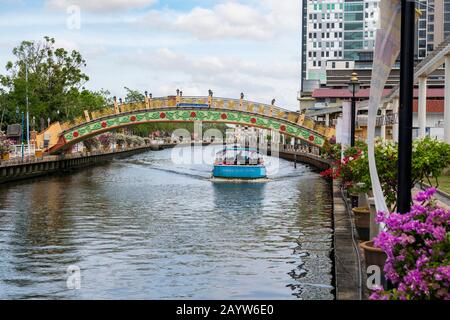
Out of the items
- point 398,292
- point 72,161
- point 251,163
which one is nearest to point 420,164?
point 398,292

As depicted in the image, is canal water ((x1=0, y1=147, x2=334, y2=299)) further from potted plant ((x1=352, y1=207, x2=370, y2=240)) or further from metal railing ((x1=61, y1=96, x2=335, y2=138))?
metal railing ((x1=61, y1=96, x2=335, y2=138))

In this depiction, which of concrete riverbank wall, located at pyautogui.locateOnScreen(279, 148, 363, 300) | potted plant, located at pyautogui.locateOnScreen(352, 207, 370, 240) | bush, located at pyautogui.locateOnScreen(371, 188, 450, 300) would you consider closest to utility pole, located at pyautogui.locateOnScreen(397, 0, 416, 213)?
bush, located at pyautogui.locateOnScreen(371, 188, 450, 300)

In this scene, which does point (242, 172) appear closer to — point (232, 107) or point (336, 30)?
point (232, 107)

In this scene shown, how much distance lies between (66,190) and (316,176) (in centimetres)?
2058

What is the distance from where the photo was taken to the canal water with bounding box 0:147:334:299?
1443 centimetres

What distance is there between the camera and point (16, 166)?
44.5 metres

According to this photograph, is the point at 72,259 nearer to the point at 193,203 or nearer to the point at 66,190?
the point at 193,203

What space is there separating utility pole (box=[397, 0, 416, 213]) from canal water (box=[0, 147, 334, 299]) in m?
5.01

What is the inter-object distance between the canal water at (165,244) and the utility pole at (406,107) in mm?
5006

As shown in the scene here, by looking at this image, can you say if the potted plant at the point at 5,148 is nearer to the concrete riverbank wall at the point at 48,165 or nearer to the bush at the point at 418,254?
the concrete riverbank wall at the point at 48,165

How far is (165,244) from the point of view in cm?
2000

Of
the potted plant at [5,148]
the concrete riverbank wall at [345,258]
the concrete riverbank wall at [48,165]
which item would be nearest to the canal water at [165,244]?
the concrete riverbank wall at [345,258]

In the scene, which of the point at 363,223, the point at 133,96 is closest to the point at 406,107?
the point at 363,223
